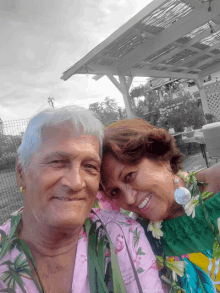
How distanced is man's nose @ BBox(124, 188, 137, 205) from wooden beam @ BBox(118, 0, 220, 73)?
4181mm

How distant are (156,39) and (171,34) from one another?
338 mm

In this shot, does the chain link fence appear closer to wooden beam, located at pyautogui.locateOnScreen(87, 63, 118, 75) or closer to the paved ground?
wooden beam, located at pyautogui.locateOnScreen(87, 63, 118, 75)

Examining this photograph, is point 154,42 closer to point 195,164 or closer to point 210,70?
point 195,164

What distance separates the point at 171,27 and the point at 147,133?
12.9ft

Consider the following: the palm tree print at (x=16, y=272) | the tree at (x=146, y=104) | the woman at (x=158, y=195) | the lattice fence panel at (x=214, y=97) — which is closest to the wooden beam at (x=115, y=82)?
the tree at (x=146, y=104)

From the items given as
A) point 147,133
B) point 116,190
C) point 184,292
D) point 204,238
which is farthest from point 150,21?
point 184,292

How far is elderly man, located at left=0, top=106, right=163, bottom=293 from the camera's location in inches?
46.5

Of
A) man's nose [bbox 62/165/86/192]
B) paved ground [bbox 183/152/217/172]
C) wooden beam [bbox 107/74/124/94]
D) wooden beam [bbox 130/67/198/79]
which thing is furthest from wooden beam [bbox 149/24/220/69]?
man's nose [bbox 62/165/86/192]

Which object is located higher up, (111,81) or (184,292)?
(111,81)

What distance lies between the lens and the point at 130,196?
5.13ft

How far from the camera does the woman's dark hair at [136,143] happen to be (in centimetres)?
156

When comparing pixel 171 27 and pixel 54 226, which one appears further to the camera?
pixel 171 27

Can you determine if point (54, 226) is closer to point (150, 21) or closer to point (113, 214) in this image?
point (113, 214)

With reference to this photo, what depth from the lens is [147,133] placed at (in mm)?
1684
